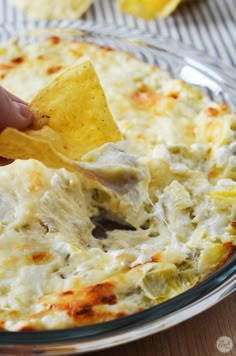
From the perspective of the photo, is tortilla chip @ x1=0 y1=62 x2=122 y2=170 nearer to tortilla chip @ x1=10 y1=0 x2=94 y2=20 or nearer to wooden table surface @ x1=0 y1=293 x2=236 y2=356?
wooden table surface @ x1=0 y1=293 x2=236 y2=356

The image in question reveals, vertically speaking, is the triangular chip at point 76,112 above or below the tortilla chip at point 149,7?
above

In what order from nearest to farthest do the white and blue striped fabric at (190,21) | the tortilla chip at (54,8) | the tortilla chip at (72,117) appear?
1. the tortilla chip at (72,117)
2. the white and blue striped fabric at (190,21)
3. the tortilla chip at (54,8)

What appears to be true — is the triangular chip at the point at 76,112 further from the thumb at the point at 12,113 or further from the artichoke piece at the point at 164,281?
the artichoke piece at the point at 164,281

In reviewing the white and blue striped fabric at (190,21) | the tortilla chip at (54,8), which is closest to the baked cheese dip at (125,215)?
the white and blue striped fabric at (190,21)

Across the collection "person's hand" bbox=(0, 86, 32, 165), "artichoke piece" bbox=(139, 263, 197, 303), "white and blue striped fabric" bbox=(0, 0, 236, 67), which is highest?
"person's hand" bbox=(0, 86, 32, 165)

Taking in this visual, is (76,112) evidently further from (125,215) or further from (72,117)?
(125,215)

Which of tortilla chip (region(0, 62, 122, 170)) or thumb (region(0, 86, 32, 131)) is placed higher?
thumb (region(0, 86, 32, 131))

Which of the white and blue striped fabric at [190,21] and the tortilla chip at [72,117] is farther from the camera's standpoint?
the white and blue striped fabric at [190,21]

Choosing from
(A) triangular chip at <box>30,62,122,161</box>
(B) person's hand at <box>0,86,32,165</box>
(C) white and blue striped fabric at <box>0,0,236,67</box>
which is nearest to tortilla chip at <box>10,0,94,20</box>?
(C) white and blue striped fabric at <box>0,0,236,67</box>
